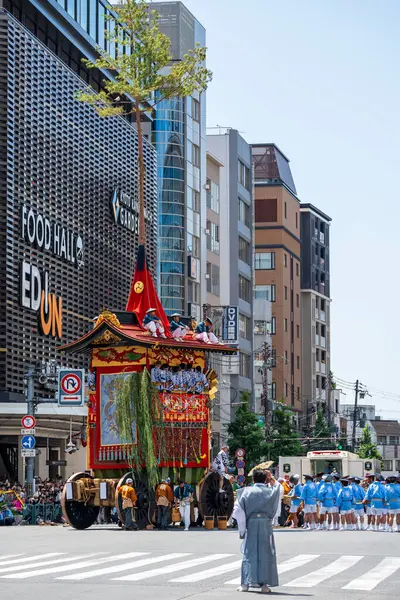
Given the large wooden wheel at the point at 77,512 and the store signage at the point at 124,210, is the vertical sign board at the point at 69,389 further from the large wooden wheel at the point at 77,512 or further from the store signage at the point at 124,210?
the store signage at the point at 124,210

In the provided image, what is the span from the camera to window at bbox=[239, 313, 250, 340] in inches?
3869

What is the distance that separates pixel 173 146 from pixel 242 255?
18.2m

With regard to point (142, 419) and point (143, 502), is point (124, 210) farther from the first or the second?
point (143, 502)

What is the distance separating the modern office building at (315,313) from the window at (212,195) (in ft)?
108

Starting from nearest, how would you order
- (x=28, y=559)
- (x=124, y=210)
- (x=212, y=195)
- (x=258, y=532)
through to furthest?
(x=258, y=532) → (x=28, y=559) → (x=124, y=210) → (x=212, y=195)

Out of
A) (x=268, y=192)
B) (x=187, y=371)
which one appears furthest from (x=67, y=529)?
(x=268, y=192)

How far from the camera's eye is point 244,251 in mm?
102000

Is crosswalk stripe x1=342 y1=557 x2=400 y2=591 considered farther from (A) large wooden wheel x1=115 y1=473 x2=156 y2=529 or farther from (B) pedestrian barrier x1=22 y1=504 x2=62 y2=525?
(B) pedestrian barrier x1=22 y1=504 x2=62 y2=525

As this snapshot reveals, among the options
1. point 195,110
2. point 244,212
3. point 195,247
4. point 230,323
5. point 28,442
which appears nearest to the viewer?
point 28,442

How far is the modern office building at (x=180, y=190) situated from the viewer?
276 feet

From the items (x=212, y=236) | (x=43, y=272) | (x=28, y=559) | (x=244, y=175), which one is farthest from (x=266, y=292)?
(x=28, y=559)

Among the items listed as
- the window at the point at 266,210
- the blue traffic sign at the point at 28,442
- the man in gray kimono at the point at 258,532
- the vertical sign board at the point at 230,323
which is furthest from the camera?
the window at the point at 266,210

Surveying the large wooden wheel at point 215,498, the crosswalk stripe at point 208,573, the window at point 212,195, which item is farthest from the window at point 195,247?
the crosswalk stripe at point 208,573

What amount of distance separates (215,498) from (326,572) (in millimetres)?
15135
